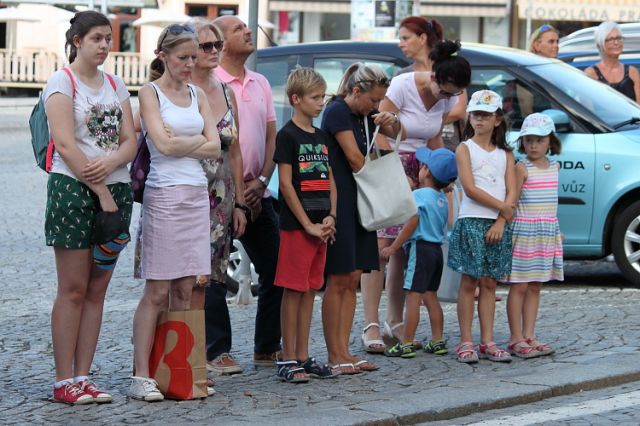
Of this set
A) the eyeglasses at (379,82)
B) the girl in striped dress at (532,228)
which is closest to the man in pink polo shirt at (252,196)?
the eyeglasses at (379,82)

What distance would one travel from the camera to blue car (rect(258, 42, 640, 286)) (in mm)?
11180

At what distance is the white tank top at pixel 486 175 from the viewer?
8.41m

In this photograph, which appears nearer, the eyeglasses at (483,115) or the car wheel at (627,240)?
the eyeglasses at (483,115)

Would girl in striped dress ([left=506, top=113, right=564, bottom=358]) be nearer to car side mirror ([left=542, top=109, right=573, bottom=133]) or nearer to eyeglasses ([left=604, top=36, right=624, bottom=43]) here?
car side mirror ([left=542, top=109, right=573, bottom=133])

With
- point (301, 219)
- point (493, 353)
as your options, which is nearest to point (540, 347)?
point (493, 353)

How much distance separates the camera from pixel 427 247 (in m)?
8.59

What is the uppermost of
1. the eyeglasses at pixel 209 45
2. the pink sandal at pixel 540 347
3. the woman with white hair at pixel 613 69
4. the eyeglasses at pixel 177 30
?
the woman with white hair at pixel 613 69

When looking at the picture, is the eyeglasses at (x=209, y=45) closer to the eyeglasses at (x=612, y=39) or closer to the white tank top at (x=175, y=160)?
the white tank top at (x=175, y=160)

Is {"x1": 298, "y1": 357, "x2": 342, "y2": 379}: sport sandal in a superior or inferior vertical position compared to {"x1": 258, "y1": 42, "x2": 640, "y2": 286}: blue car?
inferior

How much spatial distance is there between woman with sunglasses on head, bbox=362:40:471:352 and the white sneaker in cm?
188

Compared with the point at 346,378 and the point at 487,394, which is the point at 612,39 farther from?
the point at 487,394

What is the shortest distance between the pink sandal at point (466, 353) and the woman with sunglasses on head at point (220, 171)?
1.35 meters

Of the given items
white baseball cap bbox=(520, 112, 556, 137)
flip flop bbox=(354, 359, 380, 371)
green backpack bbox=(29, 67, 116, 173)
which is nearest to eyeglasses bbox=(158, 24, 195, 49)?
green backpack bbox=(29, 67, 116, 173)

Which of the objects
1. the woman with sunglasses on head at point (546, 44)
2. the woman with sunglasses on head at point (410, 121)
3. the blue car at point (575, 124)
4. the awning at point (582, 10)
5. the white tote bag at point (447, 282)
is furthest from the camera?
the awning at point (582, 10)
